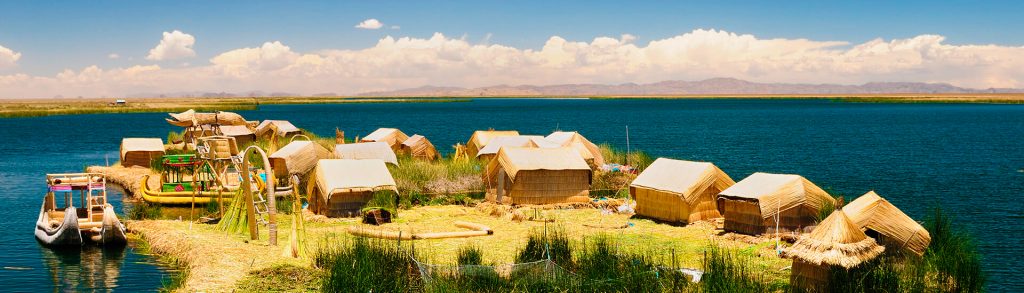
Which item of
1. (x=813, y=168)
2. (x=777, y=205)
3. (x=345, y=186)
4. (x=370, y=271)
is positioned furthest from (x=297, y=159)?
(x=813, y=168)

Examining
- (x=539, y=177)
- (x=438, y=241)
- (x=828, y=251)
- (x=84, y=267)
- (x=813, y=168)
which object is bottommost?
(x=813, y=168)

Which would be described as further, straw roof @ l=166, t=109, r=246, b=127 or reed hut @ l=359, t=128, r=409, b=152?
reed hut @ l=359, t=128, r=409, b=152

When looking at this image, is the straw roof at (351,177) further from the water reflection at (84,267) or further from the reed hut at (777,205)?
the reed hut at (777,205)

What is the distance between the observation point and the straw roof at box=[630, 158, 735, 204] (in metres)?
18.7

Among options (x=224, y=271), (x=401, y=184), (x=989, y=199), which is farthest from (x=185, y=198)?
(x=989, y=199)

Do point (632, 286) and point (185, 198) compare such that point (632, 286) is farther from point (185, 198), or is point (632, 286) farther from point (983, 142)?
point (983, 142)

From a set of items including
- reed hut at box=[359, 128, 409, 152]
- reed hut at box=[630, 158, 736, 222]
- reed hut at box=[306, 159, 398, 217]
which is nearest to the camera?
reed hut at box=[630, 158, 736, 222]

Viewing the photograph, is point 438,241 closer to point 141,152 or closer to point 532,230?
point 532,230

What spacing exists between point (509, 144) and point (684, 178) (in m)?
11.4

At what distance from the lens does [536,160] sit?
74.2 feet

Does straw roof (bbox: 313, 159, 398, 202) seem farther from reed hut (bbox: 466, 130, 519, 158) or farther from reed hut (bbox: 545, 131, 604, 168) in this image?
reed hut (bbox: 466, 130, 519, 158)

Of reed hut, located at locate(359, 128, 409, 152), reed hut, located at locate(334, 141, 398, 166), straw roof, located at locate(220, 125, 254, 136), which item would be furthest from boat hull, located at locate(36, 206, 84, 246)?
straw roof, located at locate(220, 125, 254, 136)

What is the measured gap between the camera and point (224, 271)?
13.6 metres

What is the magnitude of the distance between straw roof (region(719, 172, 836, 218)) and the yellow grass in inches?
30.9
